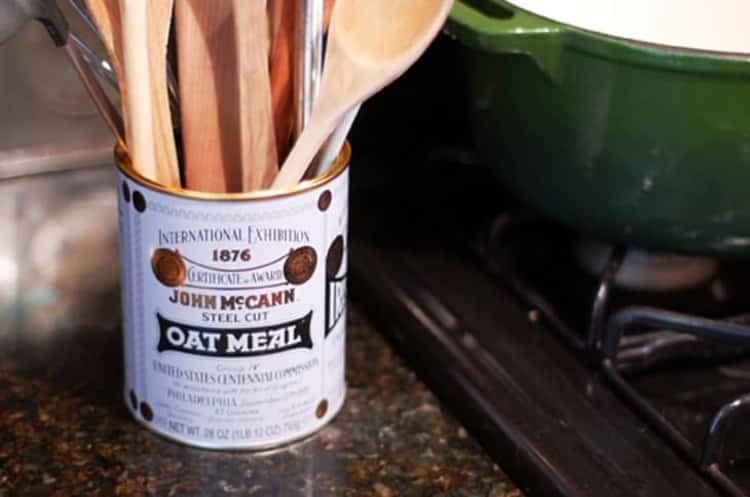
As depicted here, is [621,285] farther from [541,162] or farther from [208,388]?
[208,388]

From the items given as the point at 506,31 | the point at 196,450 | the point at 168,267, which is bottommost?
the point at 196,450

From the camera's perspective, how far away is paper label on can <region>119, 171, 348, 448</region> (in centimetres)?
52

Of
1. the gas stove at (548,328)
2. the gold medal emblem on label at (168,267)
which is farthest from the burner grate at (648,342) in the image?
the gold medal emblem on label at (168,267)

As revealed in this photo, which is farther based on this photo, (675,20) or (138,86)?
(675,20)

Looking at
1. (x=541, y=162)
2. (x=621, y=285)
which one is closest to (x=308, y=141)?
(x=541, y=162)

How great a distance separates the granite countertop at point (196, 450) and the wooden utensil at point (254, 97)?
5.6 inches

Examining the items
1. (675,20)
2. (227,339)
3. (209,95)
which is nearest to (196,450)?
(227,339)

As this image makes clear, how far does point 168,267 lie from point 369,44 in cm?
14

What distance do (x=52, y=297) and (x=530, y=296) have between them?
0.29 metres

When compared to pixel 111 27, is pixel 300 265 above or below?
below

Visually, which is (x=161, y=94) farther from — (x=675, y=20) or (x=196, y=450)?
(x=675, y=20)

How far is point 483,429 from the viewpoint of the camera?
60 cm

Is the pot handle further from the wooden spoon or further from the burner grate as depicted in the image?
the burner grate

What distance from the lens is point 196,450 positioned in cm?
58
